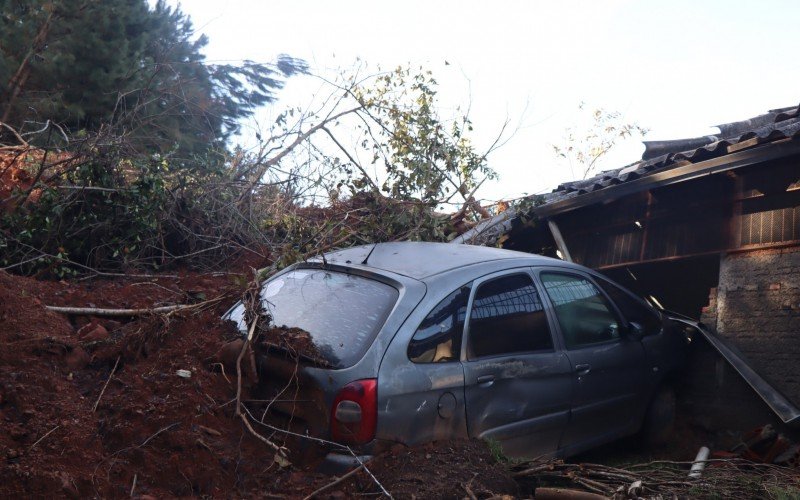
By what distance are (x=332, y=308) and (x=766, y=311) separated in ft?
13.9

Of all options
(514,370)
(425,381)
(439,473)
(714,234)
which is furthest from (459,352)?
(714,234)

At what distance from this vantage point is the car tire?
5.97 m

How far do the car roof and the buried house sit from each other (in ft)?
7.34

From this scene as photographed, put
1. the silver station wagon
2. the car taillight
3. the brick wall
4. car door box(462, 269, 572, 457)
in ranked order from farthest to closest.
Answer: the brick wall
car door box(462, 269, 572, 457)
the silver station wagon
the car taillight

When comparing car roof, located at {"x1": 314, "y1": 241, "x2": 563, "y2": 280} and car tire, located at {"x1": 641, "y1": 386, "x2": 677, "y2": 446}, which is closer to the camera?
car roof, located at {"x1": 314, "y1": 241, "x2": 563, "y2": 280}

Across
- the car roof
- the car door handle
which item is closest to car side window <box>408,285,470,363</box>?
the car roof

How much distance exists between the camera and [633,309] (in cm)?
604

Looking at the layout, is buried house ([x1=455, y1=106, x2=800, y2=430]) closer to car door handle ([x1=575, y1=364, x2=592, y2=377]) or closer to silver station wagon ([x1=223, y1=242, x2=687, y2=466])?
silver station wagon ([x1=223, y1=242, x2=687, y2=466])

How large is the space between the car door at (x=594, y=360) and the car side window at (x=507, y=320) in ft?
0.68

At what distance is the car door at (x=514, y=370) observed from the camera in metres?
4.41

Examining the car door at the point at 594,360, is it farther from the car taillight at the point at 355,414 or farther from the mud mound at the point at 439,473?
the car taillight at the point at 355,414

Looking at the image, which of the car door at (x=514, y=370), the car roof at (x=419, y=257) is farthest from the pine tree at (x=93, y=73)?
the car door at (x=514, y=370)

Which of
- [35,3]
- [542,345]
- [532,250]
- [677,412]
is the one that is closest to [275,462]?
[542,345]

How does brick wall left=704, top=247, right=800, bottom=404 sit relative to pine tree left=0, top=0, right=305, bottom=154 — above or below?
below
